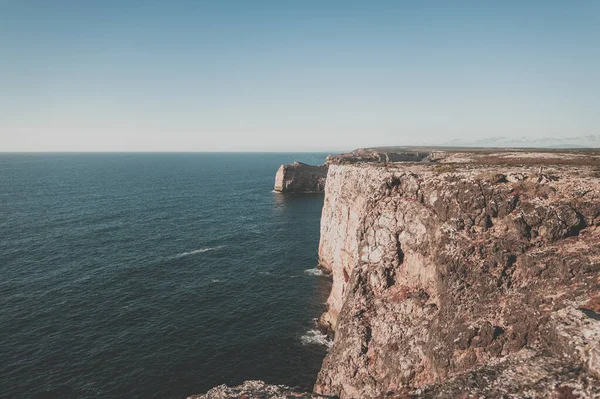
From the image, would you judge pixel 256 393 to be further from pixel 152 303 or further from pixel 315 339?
pixel 152 303

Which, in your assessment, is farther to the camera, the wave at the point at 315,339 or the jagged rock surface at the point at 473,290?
the wave at the point at 315,339

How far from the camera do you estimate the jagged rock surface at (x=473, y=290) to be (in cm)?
2053

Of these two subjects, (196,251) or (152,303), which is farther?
A: (196,251)

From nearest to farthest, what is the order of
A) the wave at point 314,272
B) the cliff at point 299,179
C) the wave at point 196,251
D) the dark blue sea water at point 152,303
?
the dark blue sea water at point 152,303, the wave at point 314,272, the wave at point 196,251, the cliff at point 299,179

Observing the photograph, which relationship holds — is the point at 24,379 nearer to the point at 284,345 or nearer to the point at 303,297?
the point at 284,345

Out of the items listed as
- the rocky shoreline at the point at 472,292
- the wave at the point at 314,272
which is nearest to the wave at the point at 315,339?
the rocky shoreline at the point at 472,292

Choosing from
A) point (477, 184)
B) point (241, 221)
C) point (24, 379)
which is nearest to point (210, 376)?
point (24, 379)

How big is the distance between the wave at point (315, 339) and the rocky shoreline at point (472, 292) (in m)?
11.2

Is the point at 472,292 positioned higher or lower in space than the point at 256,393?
higher

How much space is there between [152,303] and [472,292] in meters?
48.1

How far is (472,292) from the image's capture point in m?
28.2

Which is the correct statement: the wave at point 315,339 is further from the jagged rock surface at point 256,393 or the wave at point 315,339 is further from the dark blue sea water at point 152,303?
the jagged rock surface at point 256,393

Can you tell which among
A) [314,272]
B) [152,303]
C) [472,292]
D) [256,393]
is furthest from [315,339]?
[152,303]

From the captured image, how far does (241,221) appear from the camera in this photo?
101750 millimetres
